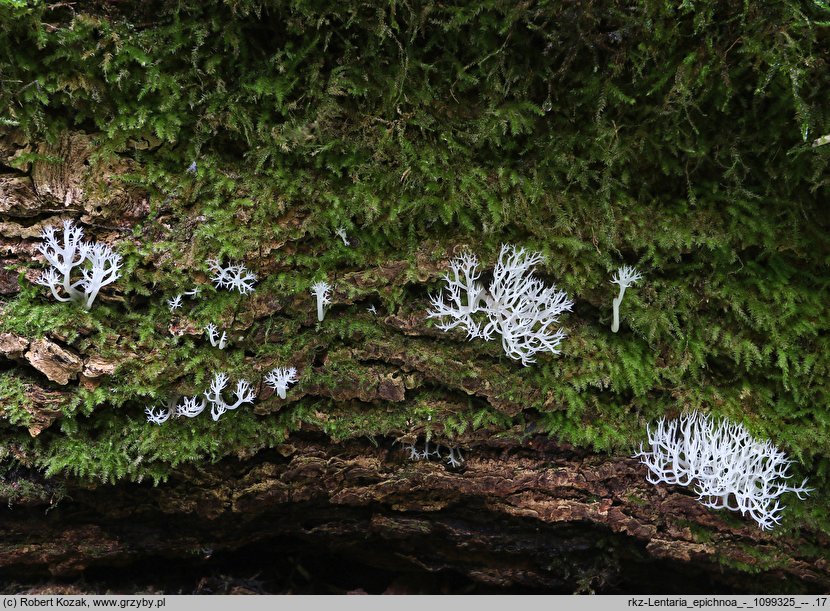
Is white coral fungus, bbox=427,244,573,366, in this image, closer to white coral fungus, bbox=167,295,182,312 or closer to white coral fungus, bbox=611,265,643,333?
white coral fungus, bbox=611,265,643,333

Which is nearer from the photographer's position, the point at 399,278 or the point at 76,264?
the point at 76,264

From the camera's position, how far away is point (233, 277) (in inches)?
106

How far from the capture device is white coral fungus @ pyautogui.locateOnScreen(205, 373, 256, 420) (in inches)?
104

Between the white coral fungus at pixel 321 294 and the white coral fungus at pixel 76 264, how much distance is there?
36.8 inches

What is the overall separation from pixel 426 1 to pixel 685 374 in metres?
2.20

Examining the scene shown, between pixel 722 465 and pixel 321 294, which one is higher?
pixel 321 294

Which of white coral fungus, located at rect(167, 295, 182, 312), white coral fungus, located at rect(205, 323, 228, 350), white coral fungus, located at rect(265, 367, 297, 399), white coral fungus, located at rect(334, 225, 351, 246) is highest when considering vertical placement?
white coral fungus, located at rect(334, 225, 351, 246)

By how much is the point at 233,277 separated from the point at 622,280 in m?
1.91

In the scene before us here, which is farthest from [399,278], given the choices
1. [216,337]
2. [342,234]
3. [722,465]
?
[722,465]

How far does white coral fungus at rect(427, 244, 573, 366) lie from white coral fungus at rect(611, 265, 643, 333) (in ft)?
0.76

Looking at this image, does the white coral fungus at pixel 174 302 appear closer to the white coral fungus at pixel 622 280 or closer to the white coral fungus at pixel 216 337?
the white coral fungus at pixel 216 337

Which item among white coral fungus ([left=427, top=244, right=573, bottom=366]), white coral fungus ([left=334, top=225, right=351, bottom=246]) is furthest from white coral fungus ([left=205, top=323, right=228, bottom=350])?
white coral fungus ([left=427, top=244, right=573, bottom=366])

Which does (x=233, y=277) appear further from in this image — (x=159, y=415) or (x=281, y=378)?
(x=159, y=415)

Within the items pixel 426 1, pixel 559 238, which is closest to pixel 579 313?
pixel 559 238
